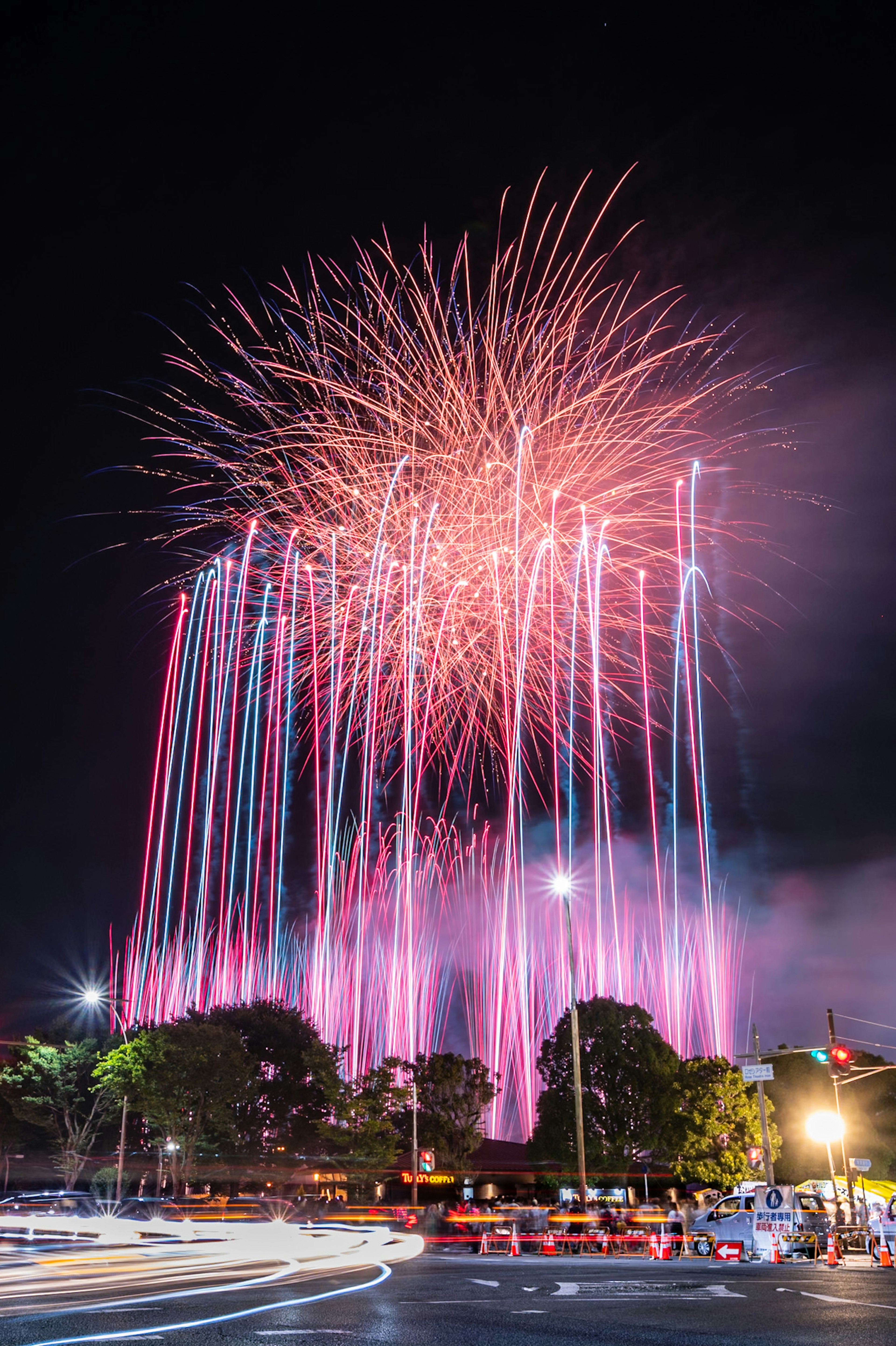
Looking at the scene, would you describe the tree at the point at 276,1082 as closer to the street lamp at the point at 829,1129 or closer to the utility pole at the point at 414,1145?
the utility pole at the point at 414,1145

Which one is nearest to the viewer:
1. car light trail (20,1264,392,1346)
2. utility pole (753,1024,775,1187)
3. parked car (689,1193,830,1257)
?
car light trail (20,1264,392,1346)

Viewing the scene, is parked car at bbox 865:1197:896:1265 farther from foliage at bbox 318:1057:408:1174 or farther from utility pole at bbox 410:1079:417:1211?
foliage at bbox 318:1057:408:1174

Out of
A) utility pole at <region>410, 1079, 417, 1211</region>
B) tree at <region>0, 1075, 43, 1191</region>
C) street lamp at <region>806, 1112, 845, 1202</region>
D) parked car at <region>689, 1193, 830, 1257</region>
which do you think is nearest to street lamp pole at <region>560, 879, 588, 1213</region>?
parked car at <region>689, 1193, 830, 1257</region>

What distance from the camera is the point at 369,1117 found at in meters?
53.6

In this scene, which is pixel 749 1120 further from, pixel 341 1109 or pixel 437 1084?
pixel 341 1109

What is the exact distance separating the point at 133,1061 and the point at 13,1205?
51.8 ft

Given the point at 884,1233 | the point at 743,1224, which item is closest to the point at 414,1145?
the point at 743,1224

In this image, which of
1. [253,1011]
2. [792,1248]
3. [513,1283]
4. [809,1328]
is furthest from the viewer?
[253,1011]

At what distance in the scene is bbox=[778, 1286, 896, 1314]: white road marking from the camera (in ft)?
40.1

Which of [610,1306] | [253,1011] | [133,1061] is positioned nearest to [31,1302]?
[610,1306]

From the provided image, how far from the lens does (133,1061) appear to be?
52.2 m

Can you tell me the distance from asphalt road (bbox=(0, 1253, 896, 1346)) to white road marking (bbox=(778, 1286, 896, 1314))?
1.6 inches

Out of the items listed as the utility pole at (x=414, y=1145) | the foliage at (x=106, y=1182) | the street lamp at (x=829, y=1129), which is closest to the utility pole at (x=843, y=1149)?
the street lamp at (x=829, y=1129)

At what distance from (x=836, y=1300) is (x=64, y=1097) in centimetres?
6111
